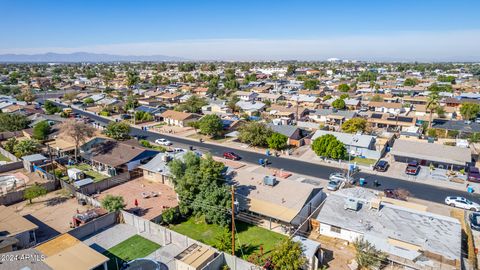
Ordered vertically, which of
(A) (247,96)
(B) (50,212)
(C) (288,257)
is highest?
(A) (247,96)

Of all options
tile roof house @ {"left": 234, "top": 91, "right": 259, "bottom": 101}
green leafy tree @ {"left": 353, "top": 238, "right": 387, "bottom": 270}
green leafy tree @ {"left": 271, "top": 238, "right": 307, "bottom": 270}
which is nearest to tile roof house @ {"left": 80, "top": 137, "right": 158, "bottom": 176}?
green leafy tree @ {"left": 271, "top": 238, "right": 307, "bottom": 270}

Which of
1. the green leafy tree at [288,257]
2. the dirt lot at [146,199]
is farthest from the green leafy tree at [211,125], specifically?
the green leafy tree at [288,257]

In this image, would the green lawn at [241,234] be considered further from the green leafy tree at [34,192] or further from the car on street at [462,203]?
the car on street at [462,203]

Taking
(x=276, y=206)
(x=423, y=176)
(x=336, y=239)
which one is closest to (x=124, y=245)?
(x=276, y=206)

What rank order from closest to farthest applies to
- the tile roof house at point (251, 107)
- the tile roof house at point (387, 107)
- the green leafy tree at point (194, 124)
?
the green leafy tree at point (194, 124) → the tile roof house at point (387, 107) → the tile roof house at point (251, 107)

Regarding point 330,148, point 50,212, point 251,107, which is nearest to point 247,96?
point 251,107

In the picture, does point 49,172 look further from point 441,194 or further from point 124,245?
point 441,194

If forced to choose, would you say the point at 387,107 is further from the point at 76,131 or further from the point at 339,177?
the point at 76,131
